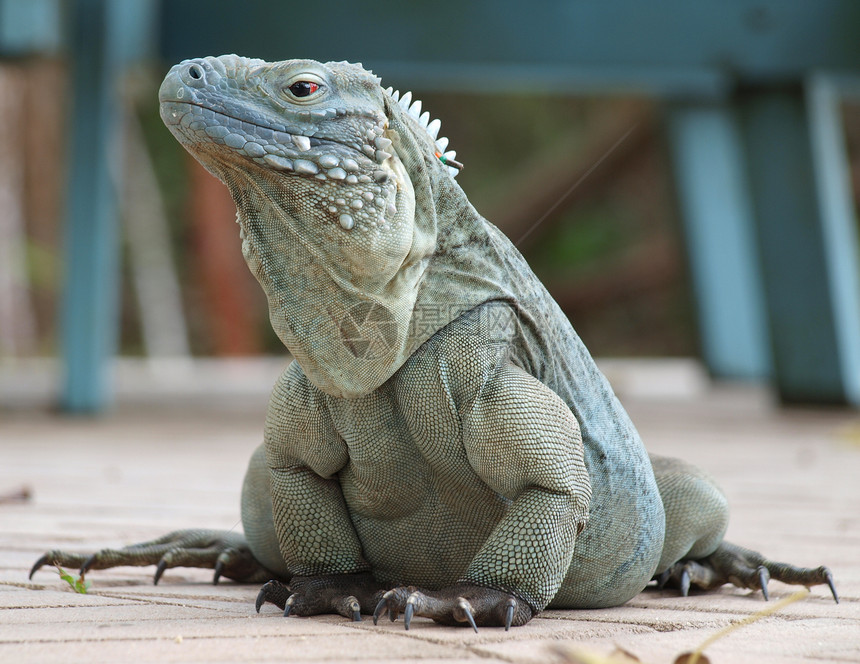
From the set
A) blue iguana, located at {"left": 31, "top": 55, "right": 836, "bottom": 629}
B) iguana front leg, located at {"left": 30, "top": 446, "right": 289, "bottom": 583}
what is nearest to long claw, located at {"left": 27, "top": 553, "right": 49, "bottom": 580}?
iguana front leg, located at {"left": 30, "top": 446, "right": 289, "bottom": 583}

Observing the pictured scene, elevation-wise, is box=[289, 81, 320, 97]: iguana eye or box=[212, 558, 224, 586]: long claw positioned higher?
box=[289, 81, 320, 97]: iguana eye

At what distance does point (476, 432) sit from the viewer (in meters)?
2.59

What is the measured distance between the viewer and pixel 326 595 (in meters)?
2.77

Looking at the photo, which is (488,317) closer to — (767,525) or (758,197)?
(767,525)

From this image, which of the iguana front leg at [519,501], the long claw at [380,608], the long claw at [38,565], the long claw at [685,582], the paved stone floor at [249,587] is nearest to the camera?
the paved stone floor at [249,587]

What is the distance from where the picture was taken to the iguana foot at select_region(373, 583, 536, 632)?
8.12ft

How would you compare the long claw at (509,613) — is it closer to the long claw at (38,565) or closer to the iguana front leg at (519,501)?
the iguana front leg at (519,501)

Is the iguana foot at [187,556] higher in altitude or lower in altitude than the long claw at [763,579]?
lower

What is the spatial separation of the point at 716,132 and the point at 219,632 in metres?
11.8

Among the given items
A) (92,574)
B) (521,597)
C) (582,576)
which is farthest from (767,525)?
(92,574)

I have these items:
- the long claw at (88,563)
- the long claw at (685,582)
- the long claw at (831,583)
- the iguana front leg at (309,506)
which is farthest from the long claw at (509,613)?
the long claw at (88,563)

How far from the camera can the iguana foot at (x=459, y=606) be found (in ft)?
8.12

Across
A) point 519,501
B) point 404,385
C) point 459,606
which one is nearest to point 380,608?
point 459,606

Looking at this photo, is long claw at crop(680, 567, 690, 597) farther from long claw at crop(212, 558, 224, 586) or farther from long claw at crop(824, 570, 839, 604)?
long claw at crop(212, 558, 224, 586)
